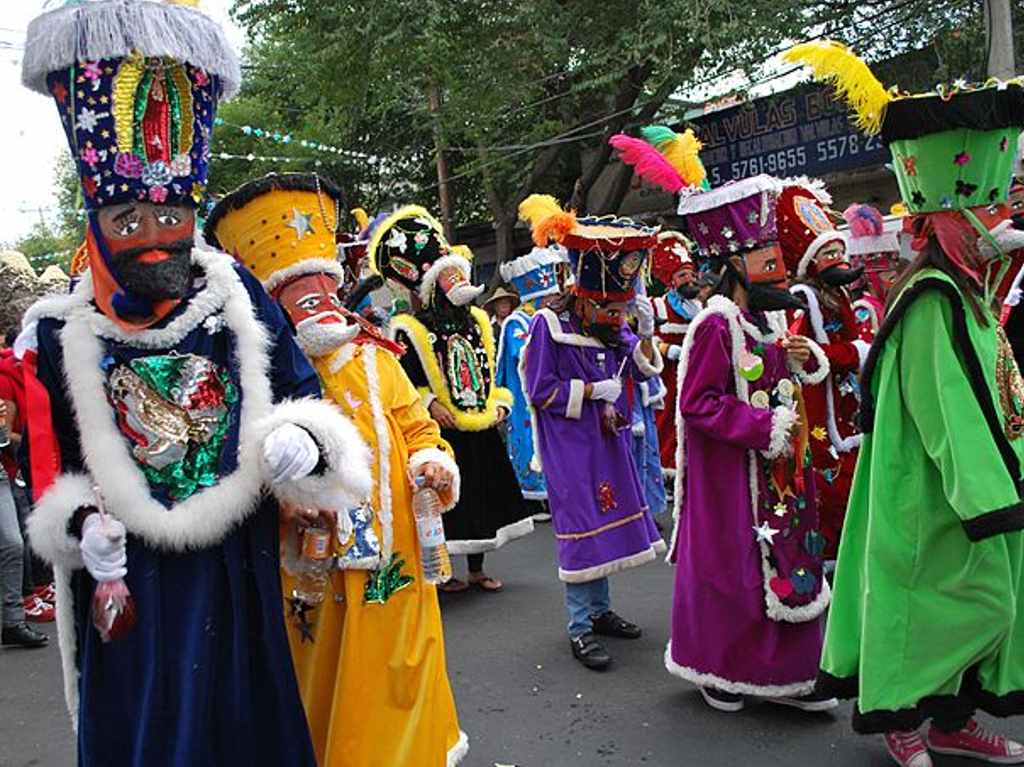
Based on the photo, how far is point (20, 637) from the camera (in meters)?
6.47

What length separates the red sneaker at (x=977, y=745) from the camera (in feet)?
12.0

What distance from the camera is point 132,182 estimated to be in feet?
8.66

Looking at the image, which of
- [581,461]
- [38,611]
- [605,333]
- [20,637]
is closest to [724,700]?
[581,461]

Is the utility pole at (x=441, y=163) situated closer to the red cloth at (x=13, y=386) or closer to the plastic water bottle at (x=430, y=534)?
the red cloth at (x=13, y=386)

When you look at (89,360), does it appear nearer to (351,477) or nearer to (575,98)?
(351,477)

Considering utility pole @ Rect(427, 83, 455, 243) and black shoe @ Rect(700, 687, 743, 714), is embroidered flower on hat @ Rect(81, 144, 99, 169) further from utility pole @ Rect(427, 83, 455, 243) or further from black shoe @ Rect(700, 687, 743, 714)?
utility pole @ Rect(427, 83, 455, 243)

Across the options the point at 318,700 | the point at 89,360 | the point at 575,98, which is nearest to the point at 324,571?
the point at 318,700

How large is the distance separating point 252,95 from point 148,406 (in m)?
17.6

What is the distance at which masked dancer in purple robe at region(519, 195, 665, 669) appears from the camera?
5156 mm

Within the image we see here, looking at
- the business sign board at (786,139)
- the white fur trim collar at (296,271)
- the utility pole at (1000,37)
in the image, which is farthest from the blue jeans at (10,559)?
the business sign board at (786,139)

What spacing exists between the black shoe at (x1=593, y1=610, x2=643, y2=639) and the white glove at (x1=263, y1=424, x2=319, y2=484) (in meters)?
3.25

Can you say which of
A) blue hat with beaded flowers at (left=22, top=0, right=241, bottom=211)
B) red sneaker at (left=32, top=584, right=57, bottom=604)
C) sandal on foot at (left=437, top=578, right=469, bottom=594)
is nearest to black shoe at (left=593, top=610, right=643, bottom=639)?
sandal on foot at (left=437, top=578, right=469, bottom=594)

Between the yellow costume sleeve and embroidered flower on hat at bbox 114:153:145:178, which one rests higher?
embroidered flower on hat at bbox 114:153:145:178

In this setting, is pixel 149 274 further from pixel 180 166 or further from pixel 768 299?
pixel 768 299
